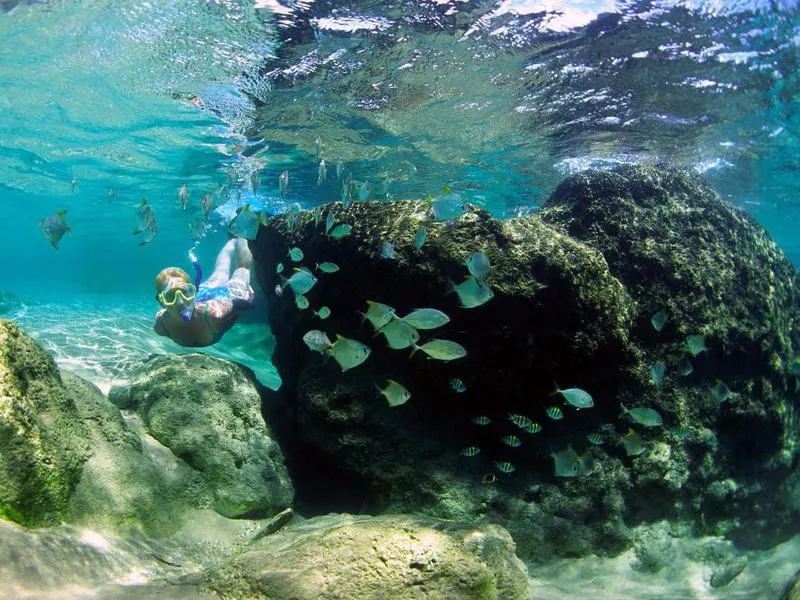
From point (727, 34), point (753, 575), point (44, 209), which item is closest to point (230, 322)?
point (753, 575)

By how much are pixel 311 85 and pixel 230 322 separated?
265 inches

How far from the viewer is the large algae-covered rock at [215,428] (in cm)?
518

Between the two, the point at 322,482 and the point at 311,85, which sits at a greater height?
the point at 311,85

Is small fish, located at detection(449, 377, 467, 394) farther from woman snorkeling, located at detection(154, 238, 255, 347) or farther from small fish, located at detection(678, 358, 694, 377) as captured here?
woman snorkeling, located at detection(154, 238, 255, 347)

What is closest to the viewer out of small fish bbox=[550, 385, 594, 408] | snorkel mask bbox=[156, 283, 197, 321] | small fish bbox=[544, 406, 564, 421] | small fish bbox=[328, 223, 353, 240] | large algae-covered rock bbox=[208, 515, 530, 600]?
large algae-covered rock bbox=[208, 515, 530, 600]

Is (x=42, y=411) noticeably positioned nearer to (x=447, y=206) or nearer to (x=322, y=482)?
(x=322, y=482)

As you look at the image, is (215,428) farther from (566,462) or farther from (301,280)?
(566,462)

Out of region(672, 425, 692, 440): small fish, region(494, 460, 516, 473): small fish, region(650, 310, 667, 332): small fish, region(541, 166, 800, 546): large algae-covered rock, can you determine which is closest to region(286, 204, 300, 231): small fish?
region(541, 166, 800, 546): large algae-covered rock

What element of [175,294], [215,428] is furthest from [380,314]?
[175,294]

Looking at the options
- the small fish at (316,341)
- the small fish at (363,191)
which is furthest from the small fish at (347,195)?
the small fish at (316,341)

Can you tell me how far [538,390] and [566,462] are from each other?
3.10 feet

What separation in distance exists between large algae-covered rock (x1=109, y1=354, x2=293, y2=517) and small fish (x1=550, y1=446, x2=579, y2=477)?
3475 millimetres

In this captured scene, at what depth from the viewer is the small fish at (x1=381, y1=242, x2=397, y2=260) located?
5488mm

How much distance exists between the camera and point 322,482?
6.33 metres
